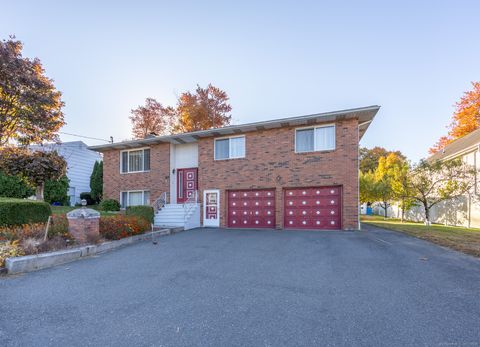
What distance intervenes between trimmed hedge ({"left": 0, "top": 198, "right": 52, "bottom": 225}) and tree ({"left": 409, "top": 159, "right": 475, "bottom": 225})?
19237 mm

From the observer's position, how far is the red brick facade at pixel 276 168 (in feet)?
38.3

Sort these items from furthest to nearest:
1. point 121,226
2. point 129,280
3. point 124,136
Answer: point 124,136
point 121,226
point 129,280

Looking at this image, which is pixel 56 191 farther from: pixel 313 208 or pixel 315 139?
pixel 315 139

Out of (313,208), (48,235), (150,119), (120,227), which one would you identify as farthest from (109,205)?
(150,119)

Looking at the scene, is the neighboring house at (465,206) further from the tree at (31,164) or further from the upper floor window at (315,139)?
the tree at (31,164)

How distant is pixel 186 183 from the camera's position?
15445 millimetres

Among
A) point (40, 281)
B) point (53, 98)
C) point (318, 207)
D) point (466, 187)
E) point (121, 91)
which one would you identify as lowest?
point (40, 281)

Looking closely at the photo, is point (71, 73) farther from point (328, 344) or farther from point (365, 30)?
point (328, 344)

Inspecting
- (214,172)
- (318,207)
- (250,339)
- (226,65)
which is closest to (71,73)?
(226,65)

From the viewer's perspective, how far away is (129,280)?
5.15 meters

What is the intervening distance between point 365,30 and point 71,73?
14.8m

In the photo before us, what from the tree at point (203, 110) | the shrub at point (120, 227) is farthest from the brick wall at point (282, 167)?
the tree at point (203, 110)

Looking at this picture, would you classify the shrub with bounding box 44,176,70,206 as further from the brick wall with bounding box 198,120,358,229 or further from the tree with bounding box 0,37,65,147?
the brick wall with bounding box 198,120,358,229

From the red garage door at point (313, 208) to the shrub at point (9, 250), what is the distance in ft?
32.7
